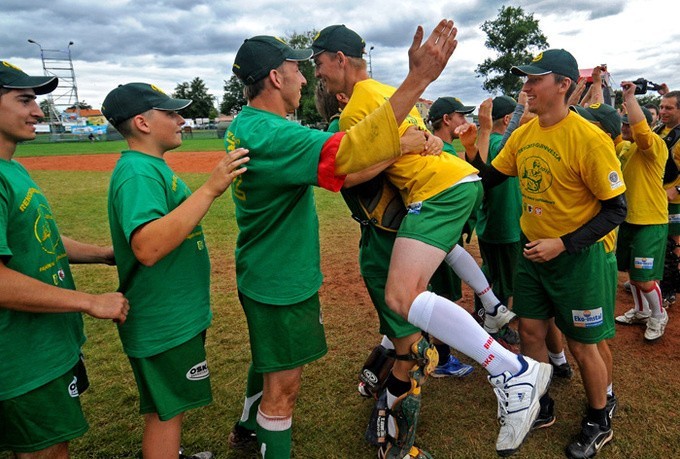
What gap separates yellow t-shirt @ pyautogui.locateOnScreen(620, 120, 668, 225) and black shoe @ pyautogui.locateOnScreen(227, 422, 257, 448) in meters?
4.23

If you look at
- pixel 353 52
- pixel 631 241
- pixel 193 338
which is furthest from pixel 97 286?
pixel 631 241

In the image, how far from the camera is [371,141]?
6.65 ft

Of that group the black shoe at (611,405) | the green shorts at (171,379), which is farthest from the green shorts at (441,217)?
the black shoe at (611,405)

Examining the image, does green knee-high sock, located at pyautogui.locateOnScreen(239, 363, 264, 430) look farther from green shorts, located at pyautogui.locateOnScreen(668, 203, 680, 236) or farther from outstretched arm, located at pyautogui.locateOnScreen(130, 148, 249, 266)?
green shorts, located at pyautogui.locateOnScreen(668, 203, 680, 236)

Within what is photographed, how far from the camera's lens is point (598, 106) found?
153 inches

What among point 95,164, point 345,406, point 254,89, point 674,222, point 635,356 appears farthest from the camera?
point 95,164

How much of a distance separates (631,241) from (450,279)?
7.04ft

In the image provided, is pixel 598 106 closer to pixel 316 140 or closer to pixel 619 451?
pixel 619 451

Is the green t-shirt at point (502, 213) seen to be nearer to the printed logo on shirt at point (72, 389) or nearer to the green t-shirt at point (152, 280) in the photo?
the green t-shirt at point (152, 280)

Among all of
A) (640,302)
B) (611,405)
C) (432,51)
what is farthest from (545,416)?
(432,51)

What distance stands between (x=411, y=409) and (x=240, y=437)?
4.31 ft

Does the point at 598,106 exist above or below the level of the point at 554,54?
below

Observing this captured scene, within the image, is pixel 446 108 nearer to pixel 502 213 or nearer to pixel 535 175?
pixel 502 213

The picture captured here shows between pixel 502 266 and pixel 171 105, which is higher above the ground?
pixel 171 105
